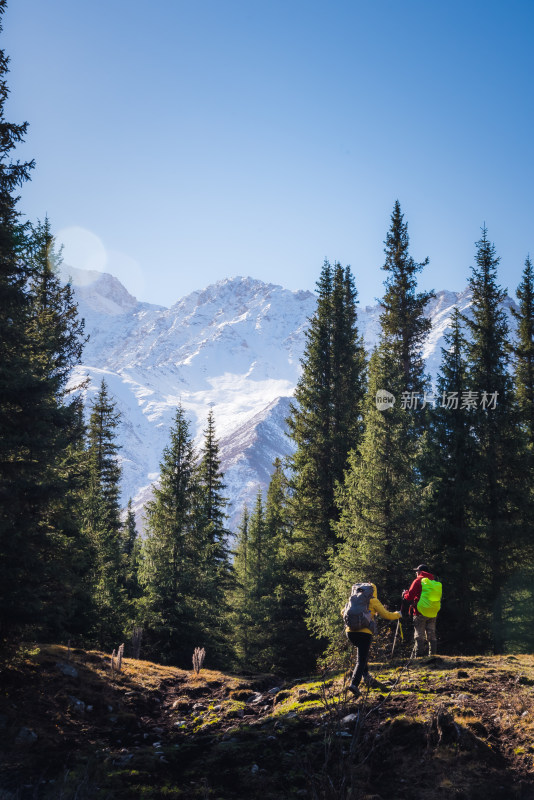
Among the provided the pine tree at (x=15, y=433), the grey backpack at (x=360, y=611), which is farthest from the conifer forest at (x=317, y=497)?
the grey backpack at (x=360, y=611)

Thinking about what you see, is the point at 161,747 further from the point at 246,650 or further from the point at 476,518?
the point at 246,650

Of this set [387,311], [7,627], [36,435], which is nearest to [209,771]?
[7,627]

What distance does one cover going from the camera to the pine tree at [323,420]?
845 inches

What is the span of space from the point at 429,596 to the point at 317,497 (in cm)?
1007

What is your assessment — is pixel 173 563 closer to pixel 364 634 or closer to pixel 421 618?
pixel 421 618

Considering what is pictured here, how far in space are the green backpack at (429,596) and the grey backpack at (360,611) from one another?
11.0 feet

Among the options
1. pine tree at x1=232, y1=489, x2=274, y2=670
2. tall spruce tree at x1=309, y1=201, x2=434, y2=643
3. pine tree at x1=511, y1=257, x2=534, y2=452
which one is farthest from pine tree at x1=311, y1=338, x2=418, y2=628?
pine tree at x1=511, y1=257, x2=534, y2=452

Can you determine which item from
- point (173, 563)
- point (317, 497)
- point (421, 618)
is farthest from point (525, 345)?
point (173, 563)

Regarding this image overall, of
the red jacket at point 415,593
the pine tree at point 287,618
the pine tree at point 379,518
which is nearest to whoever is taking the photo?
the red jacket at point 415,593

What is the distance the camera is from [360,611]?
8.88 metres

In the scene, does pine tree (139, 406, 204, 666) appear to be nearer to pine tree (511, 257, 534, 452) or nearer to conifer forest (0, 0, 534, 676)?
conifer forest (0, 0, 534, 676)

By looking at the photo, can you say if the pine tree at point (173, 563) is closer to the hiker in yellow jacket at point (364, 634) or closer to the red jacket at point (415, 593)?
the red jacket at point (415, 593)

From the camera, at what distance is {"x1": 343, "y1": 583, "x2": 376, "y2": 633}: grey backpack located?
8852 mm

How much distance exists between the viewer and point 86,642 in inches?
690
